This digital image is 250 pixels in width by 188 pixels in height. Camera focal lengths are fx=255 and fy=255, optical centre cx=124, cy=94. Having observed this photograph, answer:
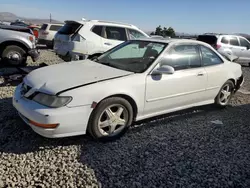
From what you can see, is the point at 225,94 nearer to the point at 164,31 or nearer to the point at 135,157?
the point at 135,157

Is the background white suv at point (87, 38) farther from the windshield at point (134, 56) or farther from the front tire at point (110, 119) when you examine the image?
the front tire at point (110, 119)

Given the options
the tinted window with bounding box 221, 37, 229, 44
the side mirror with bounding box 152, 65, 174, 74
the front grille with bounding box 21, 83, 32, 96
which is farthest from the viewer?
the tinted window with bounding box 221, 37, 229, 44

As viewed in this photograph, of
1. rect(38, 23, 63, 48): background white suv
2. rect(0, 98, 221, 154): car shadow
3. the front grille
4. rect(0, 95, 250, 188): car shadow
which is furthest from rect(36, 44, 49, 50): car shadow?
the front grille

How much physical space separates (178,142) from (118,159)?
1046 millimetres

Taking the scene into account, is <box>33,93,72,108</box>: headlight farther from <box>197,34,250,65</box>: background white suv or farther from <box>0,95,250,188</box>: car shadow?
<box>197,34,250,65</box>: background white suv

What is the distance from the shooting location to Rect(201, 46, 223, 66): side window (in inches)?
189

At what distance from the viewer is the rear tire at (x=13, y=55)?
8.06 meters

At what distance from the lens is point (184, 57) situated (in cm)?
448

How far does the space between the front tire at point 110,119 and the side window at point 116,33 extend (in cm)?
478

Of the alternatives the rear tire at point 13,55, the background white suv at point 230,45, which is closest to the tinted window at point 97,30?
the rear tire at point 13,55

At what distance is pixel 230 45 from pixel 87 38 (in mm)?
8383

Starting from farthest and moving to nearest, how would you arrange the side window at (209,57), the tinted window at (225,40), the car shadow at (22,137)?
the tinted window at (225,40)
the side window at (209,57)
the car shadow at (22,137)

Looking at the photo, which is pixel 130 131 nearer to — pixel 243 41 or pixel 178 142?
pixel 178 142

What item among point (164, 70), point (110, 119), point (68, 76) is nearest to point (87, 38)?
point (68, 76)
